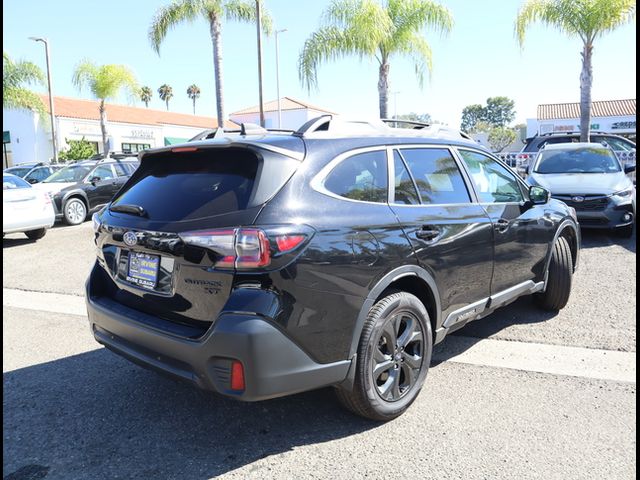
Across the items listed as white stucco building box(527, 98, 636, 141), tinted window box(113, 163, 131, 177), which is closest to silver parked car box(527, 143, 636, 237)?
tinted window box(113, 163, 131, 177)

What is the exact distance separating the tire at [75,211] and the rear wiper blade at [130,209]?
970 cm

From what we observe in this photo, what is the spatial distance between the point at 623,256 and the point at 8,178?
11049 mm

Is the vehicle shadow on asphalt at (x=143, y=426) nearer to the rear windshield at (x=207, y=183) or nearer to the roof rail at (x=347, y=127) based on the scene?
the rear windshield at (x=207, y=183)

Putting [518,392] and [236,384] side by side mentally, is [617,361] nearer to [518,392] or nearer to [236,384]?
[518,392]

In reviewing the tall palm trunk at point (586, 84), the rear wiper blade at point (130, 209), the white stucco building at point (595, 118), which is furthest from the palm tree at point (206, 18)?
the white stucco building at point (595, 118)

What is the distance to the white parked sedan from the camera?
9.27 metres

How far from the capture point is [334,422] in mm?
3125

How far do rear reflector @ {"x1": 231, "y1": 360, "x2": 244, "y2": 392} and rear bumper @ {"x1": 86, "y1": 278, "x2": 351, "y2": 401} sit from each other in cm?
2

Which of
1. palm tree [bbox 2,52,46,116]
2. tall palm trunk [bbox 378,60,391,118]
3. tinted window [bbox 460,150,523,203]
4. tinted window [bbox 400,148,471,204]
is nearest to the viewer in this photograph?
tinted window [bbox 400,148,471,204]

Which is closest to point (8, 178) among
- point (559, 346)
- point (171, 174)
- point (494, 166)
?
point (171, 174)

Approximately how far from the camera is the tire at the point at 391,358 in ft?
9.47

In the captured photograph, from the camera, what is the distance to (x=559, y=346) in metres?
4.30

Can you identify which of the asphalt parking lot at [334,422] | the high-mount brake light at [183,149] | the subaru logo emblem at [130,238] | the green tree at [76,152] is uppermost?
the green tree at [76,152]

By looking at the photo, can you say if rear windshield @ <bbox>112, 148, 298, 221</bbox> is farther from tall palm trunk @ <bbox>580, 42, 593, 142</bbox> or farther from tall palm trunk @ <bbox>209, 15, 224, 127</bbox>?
tall palm trunk @ <bbox>580, 42, 593, 142</bbox>
